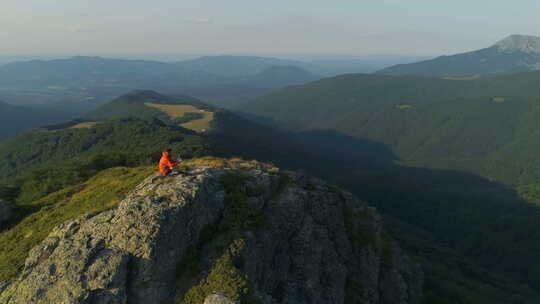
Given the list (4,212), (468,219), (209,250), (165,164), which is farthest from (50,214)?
(468,219)

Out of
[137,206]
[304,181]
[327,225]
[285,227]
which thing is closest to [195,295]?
[137,206]

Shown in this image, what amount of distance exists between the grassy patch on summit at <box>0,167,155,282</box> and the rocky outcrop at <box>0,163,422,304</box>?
2.56 m

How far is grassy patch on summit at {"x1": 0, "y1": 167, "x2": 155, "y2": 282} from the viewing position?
21.4 metres

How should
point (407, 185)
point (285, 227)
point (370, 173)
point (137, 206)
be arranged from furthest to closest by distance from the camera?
point (370, 173) < point (407, 185) < point (285, 227) < point (137, 206)

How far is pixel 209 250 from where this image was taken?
20594mm

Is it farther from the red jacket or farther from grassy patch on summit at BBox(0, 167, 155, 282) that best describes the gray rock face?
the red jacket

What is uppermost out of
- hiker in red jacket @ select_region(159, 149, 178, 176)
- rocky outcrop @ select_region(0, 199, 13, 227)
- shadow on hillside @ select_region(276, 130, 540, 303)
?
hiker in red jacket @ select_region(159, 149, 178, 176)

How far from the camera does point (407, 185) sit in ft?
597

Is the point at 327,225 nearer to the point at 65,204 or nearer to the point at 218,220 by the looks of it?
the point at 218,220

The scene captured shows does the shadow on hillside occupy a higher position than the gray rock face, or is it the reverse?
the gray rock face

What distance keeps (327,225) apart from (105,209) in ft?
62.3

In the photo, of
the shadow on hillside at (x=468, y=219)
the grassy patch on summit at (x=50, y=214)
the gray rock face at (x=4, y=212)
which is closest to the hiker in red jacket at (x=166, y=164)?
the grassy patch on summit at (x=50, y=214)

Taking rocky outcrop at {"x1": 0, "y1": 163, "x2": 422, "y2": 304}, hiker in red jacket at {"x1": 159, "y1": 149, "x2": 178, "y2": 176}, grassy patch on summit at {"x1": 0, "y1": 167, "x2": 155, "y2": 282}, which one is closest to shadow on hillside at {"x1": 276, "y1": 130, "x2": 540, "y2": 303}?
rocky outcrop at {"x1": 0, "y1": 163, "x2": 422, "y2": 304}

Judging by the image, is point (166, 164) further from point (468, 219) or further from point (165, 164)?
point (468, 219)
